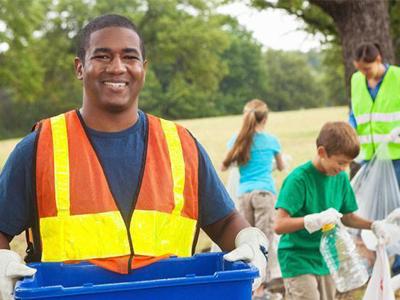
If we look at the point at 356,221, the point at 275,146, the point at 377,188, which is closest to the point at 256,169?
the point at 275,146

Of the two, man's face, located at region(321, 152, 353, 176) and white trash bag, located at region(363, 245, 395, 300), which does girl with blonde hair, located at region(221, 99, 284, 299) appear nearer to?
white trash bag, located at region(363, 245, 395, 300)

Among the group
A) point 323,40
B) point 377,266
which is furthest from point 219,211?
point 323,40

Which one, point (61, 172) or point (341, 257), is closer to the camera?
point (61, 172)

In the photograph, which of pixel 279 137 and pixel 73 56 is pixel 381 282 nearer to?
pixel 279 137

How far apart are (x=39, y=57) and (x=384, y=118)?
3343cm

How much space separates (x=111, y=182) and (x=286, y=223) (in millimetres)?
1472

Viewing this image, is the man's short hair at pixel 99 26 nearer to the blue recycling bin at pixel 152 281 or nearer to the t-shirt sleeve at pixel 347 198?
the blue recycling bin at pixel 152 281

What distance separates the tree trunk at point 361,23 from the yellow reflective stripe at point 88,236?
5086 mm

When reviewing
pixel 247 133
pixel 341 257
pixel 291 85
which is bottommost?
pixel 341 257

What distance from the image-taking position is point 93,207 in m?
1.80

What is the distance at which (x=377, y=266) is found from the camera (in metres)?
3.35

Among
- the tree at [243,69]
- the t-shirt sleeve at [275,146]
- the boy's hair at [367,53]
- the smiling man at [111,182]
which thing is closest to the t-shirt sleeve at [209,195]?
the smiling man at [111,182]

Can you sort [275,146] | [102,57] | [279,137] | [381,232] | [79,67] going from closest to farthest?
[102,57], [79,67], [381,232], [275,146], [279,137]

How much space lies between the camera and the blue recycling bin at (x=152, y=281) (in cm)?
142
